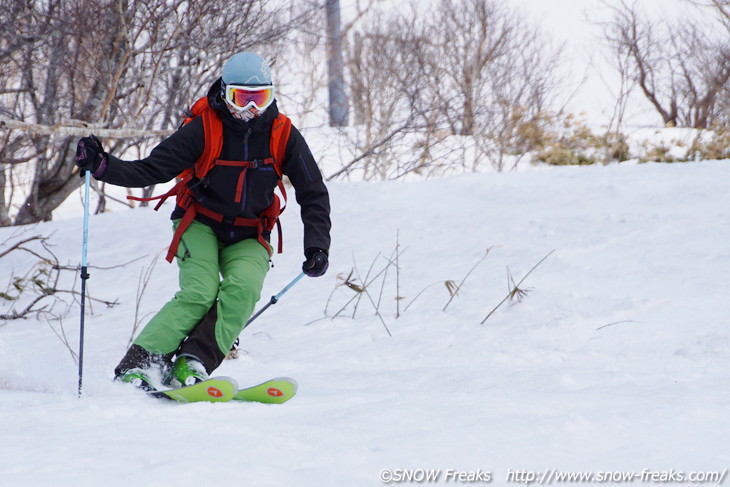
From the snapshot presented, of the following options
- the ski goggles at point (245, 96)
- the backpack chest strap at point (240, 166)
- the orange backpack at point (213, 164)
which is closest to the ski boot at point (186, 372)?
the orange backpack at point (213, 164)

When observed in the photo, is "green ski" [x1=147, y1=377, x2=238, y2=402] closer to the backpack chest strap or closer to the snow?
the snow

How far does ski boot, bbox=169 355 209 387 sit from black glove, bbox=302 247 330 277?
60 cm

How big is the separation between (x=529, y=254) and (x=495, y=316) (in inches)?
43.4

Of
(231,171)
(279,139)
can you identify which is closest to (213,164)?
(231,171)

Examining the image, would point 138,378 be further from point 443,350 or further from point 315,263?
point 443,350

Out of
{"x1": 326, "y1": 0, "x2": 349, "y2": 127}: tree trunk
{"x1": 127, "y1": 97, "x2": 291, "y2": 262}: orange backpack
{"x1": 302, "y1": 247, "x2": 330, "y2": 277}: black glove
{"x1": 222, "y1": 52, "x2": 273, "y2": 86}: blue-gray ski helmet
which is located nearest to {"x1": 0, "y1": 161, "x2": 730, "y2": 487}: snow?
{"x1": 302, "y1": 247, "x2": 330, "y2": 277}: black glove

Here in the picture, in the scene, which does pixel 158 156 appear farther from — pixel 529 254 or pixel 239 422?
pixel 529 254

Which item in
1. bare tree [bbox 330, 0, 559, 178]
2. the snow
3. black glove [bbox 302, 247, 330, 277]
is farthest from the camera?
bare tree [bbox 330, 0, 559, 178]

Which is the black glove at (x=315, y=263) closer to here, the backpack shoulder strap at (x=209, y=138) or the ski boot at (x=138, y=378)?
the backpack shoulder strap at (x=209, y=138)

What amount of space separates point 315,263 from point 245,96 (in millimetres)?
760

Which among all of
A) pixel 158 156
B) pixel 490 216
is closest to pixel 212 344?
pixel 158 156

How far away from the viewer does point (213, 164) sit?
9.91 ft

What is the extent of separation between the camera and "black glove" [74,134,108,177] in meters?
2.84

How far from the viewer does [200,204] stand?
3.10 meters
